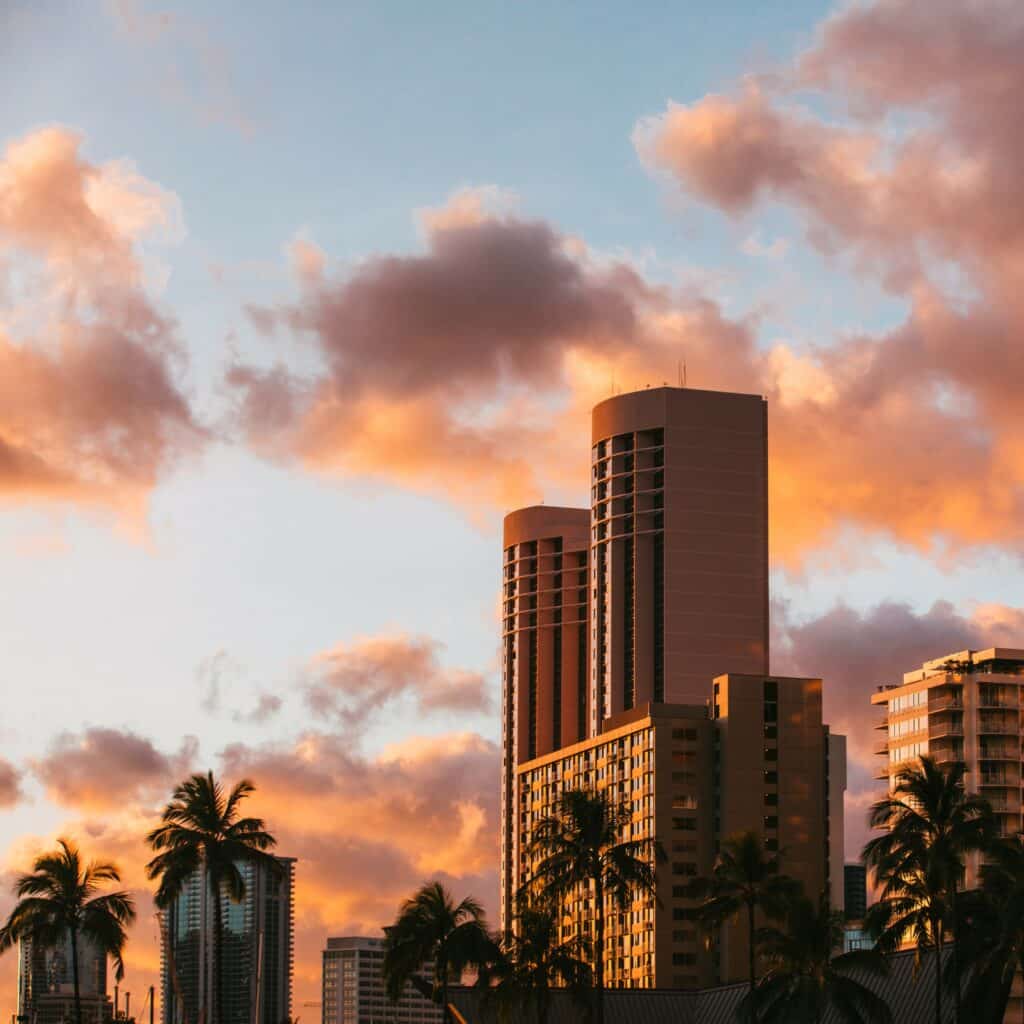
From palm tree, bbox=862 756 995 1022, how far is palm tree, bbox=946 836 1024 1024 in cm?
102

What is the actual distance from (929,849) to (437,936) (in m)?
39.9

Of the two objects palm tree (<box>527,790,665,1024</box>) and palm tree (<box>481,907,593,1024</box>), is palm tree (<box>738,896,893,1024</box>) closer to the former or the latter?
palm tree (<box>527,790,665,1024</box>)

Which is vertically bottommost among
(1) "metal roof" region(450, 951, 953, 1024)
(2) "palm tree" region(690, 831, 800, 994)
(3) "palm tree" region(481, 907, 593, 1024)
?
(1) "metal roof" region(450, 951, 953, 1024)

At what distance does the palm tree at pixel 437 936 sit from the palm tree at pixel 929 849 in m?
33.1

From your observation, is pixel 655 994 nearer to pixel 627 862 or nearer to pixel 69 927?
pixel 627 862

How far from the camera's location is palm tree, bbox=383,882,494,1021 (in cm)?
13288

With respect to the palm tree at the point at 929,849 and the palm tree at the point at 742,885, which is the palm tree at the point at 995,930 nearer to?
the palm tree at the point at 929,849

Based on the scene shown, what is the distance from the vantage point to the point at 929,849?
103 metres

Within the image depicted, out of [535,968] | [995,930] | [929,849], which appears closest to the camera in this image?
[995,930]

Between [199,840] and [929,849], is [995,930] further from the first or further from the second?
[199,840]

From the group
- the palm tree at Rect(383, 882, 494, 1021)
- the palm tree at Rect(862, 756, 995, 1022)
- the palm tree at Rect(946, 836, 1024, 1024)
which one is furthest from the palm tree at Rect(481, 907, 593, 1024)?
the palm tree at Rect(946, 836, 1024, 1024)

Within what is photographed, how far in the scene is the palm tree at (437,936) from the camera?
13288 cm

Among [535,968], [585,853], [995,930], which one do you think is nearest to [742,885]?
[585,853]

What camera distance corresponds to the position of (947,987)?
110 meters
